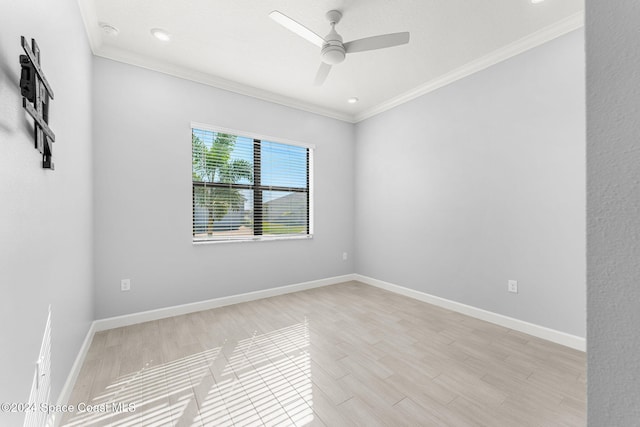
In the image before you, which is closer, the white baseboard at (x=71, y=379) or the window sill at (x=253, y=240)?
the white baseboard at (x=71, y=379)

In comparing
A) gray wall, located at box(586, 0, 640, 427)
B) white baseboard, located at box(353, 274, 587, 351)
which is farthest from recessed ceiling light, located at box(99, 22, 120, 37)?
white baseboard, located at box(353, 274, 587, 351)

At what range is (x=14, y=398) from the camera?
2.91 ft

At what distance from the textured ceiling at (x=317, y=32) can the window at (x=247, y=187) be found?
703 mm

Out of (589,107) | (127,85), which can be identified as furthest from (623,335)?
(127,85)

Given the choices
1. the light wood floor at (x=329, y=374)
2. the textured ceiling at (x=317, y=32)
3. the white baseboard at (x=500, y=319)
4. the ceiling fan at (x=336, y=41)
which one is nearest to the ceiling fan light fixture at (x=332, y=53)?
the ceiling fan at (x=336, y=41)

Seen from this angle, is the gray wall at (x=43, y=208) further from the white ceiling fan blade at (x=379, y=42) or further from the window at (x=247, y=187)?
the white ceiling fan blade at (x=379, y=42)

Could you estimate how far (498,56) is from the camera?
2.63 metres

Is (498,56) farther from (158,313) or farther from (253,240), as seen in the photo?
(158,313)

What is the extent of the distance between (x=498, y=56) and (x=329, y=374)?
328 centimetres

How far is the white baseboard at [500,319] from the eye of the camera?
7.25 ft

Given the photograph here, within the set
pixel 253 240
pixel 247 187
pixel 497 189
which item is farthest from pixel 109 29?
pixel 497 189

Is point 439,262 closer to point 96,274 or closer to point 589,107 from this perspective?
point 589,107

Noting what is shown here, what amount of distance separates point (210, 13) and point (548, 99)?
297 centimetres

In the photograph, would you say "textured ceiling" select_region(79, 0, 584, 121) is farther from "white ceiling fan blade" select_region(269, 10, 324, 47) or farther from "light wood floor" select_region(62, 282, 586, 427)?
"light wood floor" select_region(62, 282, 586, 427)
